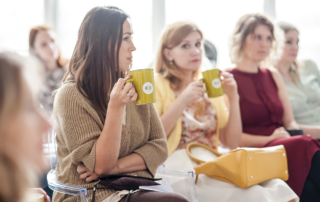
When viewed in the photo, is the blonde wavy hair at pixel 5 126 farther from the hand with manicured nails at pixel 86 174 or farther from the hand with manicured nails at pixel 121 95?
the hand with manicured nails at pixel 86 174

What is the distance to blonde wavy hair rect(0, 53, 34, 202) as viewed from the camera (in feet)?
1.77

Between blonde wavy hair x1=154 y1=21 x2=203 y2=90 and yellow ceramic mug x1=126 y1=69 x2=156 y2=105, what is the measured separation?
83 cm

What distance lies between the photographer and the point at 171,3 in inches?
138

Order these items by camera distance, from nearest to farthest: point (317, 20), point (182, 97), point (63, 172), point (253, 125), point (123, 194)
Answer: point (123, 194), point (63, 172), point (182, 97), point (253, 125), point (317, 20)

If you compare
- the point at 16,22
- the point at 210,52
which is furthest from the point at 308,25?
the point at 16,22

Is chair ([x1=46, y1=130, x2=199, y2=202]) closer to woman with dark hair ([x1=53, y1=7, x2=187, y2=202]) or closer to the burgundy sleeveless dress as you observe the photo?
woman with dark hair ([x1=53, y1=7, x2=187, y2=202])

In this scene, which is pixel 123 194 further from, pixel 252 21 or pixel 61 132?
pixel 252 21

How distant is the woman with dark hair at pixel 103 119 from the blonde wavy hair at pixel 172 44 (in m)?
0.61

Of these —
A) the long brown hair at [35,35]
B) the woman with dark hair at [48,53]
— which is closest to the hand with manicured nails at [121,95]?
the woman with dark hair at [48,53]

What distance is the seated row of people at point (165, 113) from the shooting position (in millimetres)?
1224

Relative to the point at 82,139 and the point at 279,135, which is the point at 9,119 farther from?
the point at 279,135

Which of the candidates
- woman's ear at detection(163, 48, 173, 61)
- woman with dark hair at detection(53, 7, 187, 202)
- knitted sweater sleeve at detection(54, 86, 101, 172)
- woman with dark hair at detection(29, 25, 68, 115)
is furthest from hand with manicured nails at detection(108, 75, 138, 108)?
woman with dark hair at detection(29, 25, 68, 115)

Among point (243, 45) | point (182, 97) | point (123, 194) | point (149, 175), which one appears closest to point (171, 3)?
point (243, 45)

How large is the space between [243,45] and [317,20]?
4.59ft
